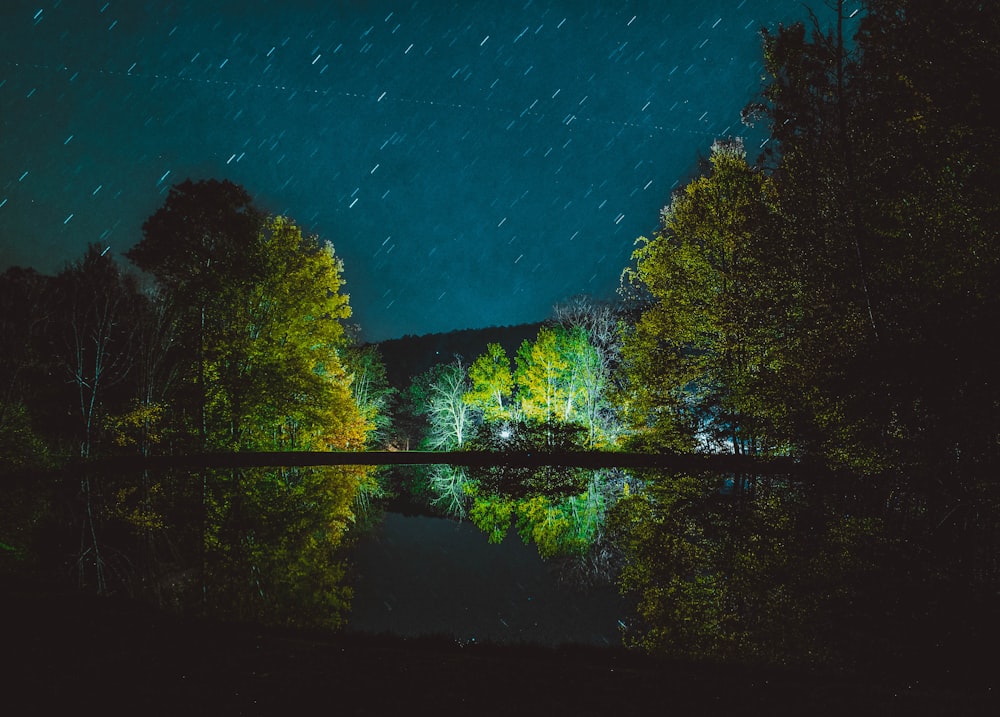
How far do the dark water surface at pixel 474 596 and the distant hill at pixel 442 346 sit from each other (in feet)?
245

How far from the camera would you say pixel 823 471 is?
15.6 meters

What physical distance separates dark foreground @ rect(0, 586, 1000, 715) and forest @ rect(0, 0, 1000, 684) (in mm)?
1373

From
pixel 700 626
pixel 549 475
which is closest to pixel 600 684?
pixel 700 626

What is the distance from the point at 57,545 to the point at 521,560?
950 centimetres

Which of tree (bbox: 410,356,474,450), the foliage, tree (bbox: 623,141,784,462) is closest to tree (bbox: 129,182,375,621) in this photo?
tree (bbox: 623,141,784,462)

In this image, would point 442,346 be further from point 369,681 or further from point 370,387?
point 369,681

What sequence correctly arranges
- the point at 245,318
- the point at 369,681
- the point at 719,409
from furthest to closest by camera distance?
1. the point at 245,318
2. the point at 719,409
3. the point at 369,681

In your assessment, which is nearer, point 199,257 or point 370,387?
point 199,257

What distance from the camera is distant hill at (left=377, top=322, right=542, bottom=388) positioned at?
90875 mm

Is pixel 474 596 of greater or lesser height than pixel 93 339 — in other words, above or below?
below

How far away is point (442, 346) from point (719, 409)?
87.4 m

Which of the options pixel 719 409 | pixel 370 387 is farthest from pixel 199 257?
pixel 370 387

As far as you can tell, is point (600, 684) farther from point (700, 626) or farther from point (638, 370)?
point (638, 370)

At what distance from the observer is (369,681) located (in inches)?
144
